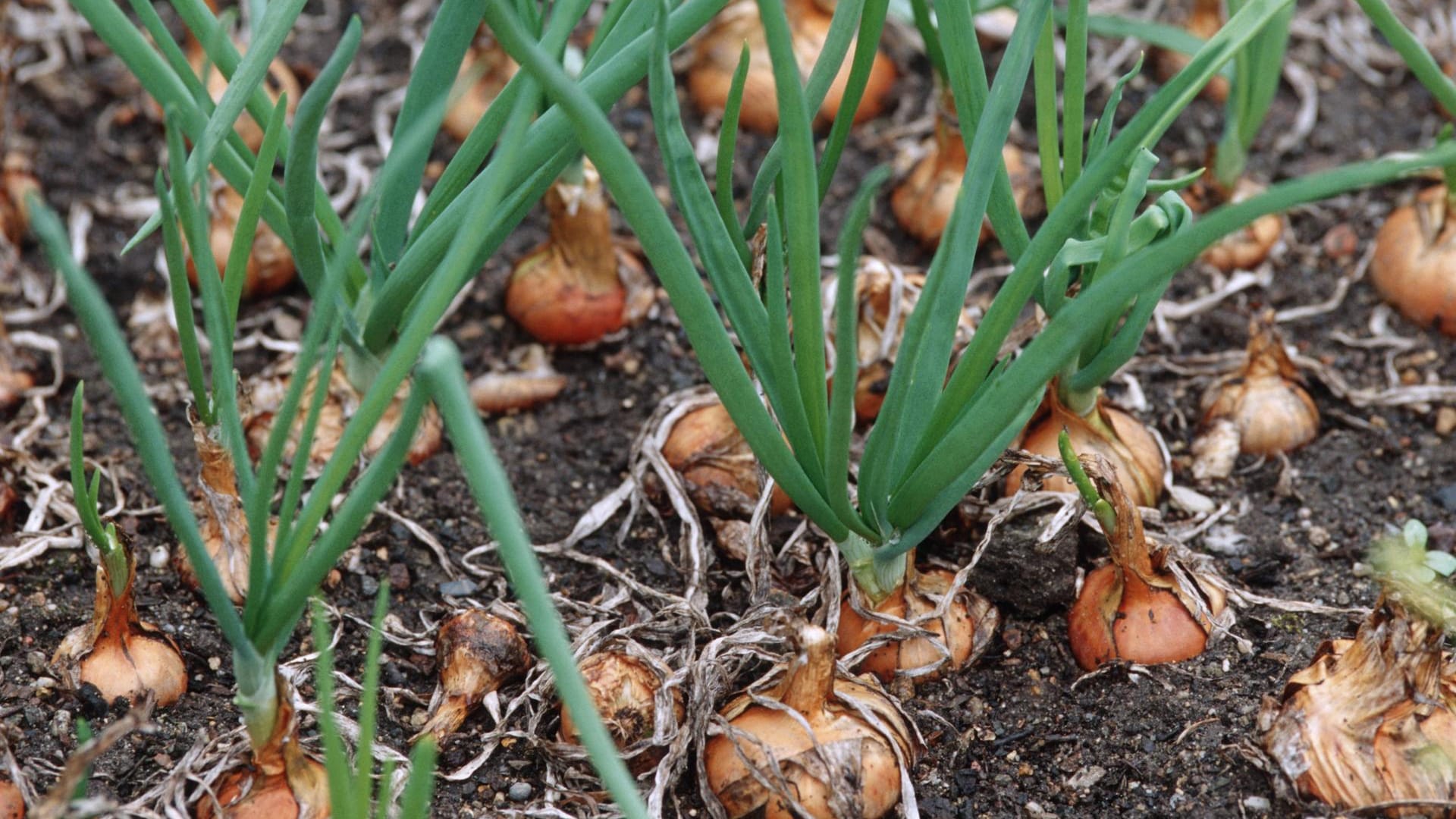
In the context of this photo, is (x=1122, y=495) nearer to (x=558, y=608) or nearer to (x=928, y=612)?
(x=928, y=612)

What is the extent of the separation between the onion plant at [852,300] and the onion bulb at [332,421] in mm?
452

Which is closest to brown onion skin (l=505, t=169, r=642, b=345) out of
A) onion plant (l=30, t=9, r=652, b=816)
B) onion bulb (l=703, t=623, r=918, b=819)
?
onion plant (l=30, t=9, r=652, b=816)

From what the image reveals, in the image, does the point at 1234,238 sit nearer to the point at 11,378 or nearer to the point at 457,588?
the point at 457,588

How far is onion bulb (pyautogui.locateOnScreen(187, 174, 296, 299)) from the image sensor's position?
1.64 metres

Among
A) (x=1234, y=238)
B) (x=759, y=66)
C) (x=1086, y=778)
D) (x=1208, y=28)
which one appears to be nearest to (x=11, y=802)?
(x=1086, y=778)

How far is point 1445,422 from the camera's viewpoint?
1.51m

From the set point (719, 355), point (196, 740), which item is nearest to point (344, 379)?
point (196, 740)

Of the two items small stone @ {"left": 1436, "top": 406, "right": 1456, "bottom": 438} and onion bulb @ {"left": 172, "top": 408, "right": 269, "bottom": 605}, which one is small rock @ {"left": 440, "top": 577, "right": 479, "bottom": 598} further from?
small stone @ {"left": 1436, "top": 406, "right": 1456, "bottom": 438}

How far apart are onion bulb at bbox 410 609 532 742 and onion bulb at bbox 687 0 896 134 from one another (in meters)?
0.93

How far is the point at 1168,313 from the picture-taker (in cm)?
167

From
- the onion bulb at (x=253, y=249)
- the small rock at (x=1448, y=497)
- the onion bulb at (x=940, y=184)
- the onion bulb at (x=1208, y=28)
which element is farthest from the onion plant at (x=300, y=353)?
the onion bulb at (x=1208, y=28)

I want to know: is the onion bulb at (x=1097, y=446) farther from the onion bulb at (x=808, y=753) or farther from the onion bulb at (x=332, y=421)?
the onion bulb at (x=332, y=421)

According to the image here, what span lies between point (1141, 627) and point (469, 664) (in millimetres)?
554

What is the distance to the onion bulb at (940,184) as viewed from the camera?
5.62 feet
